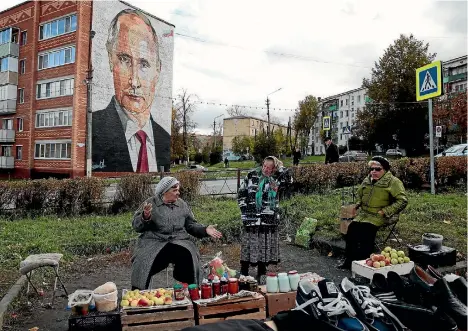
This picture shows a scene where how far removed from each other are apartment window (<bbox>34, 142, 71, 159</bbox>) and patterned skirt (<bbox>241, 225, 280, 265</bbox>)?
26.0 metres

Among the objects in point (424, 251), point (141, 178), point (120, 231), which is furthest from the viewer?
point (141, 178)

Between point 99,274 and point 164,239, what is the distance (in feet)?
7.87

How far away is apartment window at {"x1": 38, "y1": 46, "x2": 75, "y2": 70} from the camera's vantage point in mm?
28773

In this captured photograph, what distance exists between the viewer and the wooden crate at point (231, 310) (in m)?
3.43

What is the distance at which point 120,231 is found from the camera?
27.1 feet

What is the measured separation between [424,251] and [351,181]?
762 cm

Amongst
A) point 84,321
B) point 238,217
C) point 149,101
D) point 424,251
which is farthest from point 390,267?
point 149,101

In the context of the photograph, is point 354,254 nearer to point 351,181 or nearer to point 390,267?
point 390,267

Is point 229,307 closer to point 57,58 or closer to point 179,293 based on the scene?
point 179,293

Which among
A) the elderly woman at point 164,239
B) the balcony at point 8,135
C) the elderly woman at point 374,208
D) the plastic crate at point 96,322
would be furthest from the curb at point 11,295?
the balcony at point 8,135

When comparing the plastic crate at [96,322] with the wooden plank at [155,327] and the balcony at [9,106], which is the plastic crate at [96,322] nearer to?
the wooden plank at [155,327]

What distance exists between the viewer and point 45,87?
3062 centimetres

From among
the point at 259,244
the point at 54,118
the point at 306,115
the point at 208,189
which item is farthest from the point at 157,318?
the point at 306,115

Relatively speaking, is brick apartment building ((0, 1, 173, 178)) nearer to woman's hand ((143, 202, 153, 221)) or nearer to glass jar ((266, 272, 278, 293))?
woman's hand ((143, 202, 153, 221))
